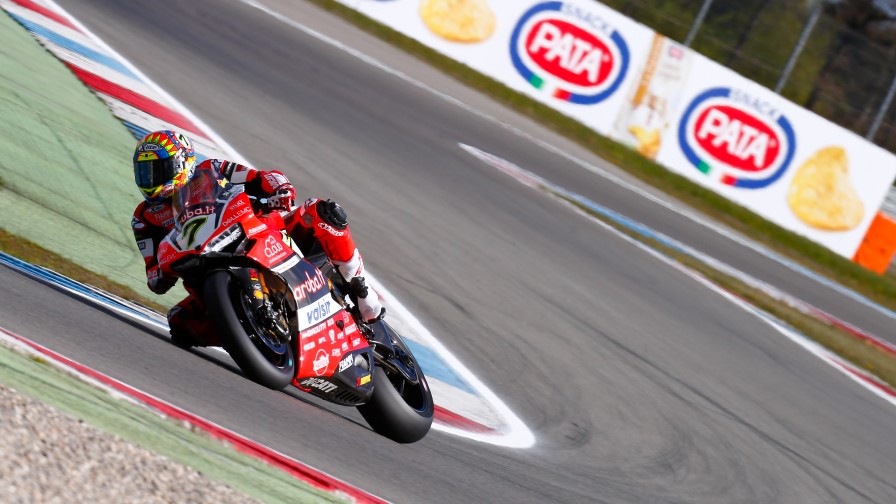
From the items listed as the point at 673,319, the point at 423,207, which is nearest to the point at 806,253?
the point at 673,319

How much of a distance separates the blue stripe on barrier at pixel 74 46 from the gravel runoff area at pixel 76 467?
8.57 metres

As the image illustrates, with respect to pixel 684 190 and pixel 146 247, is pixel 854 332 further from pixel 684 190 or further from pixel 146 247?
pixel 146 247

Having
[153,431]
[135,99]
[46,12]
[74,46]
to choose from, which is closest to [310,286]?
[153,431]

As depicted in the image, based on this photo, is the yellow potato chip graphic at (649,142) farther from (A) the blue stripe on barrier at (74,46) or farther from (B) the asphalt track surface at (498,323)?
(A) the blue stripe on barrier at (74,46)

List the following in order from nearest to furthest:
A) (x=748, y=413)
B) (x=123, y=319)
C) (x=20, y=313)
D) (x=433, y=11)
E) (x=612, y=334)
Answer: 1. (x=20, y=313)
2. (x=123, y=319)
3. (x=748, y=413)
4. (x=612, y=334)
5. (x=433, y=11)

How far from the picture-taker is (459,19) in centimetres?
1909

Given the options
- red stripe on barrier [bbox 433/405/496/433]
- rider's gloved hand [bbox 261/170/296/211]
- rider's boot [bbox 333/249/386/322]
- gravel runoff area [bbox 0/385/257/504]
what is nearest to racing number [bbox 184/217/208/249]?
rider's gloved hand [bbox 261/170/296/211]

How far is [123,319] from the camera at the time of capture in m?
5.78

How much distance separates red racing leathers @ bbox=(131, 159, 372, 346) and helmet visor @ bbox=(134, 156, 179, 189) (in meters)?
0.14

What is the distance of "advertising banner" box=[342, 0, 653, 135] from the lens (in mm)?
18094

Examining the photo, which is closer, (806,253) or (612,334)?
(612,334)

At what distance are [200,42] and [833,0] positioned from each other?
13.2m

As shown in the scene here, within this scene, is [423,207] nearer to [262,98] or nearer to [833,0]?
[262,98]

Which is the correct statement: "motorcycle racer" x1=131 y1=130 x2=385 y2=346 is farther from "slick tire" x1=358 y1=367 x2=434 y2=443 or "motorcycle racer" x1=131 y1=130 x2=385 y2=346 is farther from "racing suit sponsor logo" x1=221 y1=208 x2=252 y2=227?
"slick tire" x1=358 y1=367 x2=434 y2=443
